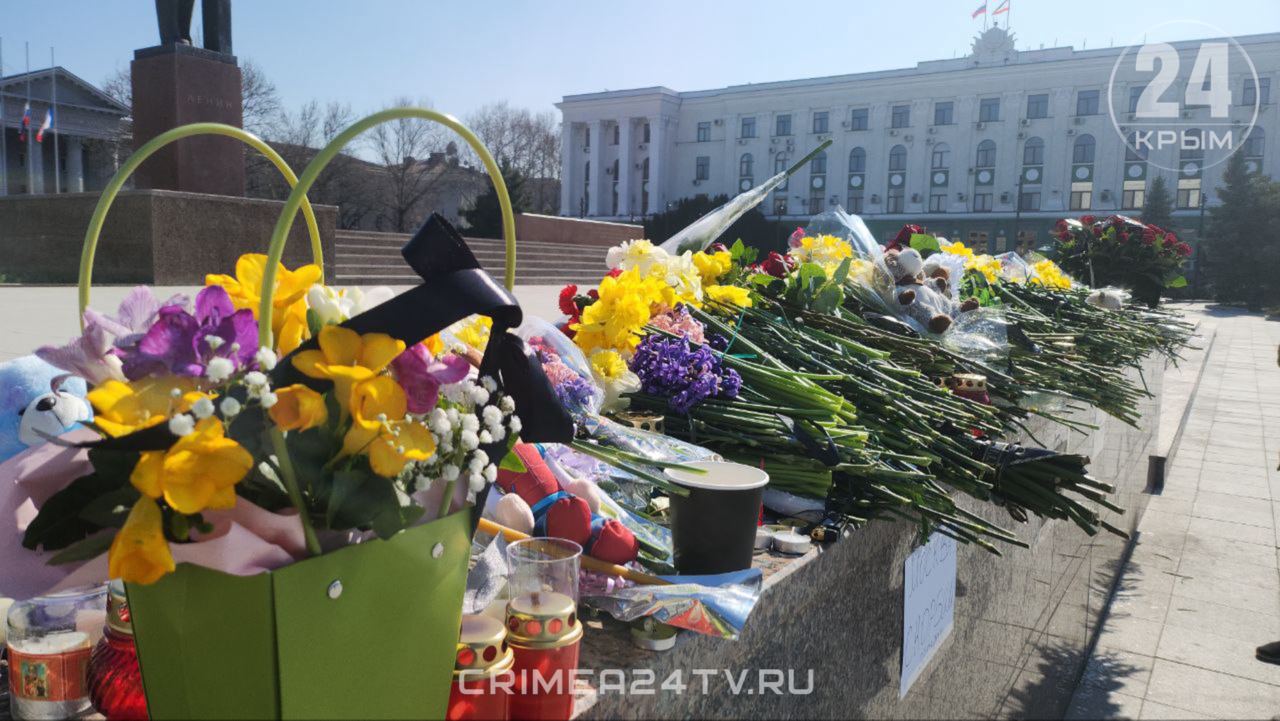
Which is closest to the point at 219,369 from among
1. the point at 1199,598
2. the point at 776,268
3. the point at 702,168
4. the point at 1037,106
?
the point at 776,268

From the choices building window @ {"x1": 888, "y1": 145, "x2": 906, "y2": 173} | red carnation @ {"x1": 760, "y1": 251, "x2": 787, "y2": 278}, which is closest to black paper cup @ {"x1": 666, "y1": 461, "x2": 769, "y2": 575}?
red carnation @ {"x1": 760, "y1": 251, "x2": 787, "y2": 278}

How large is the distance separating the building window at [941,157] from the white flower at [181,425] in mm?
58906

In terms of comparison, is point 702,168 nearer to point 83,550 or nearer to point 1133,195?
point 1133,195

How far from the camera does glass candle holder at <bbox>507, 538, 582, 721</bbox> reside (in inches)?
36.7

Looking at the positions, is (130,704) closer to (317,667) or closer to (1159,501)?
(317,667)

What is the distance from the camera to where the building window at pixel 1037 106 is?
52406 millimetres

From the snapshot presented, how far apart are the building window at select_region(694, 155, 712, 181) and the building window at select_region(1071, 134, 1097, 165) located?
79.7 feet

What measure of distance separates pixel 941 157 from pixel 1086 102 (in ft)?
28.9

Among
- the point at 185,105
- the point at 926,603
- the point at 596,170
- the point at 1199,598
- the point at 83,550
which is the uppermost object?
the point at 596,170

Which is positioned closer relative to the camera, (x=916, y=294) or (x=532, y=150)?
(x=916, y=294)

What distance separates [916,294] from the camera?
10.7ft

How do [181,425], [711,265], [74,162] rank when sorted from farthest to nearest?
[74,162], [711,265], [181,425]

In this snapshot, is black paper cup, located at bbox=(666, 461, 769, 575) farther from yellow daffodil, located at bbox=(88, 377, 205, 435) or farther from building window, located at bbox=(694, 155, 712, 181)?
building window, located at bbox=(694, 155, 712, 181)

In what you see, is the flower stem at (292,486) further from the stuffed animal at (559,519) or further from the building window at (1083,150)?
the building window at (1083,150)
